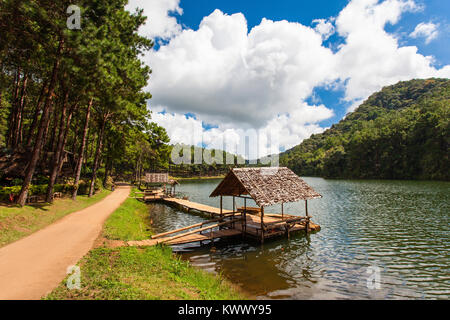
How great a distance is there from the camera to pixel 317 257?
49.2 feet

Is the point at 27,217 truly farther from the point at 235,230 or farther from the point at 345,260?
the point at 345,260

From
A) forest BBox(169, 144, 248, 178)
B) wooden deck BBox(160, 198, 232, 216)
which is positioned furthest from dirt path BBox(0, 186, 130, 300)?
forest BBox(169, 144, 248, 178)

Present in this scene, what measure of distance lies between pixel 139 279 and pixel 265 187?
1195cm

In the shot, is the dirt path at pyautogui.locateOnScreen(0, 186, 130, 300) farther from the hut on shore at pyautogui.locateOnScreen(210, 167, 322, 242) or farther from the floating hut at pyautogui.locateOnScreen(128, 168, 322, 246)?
the hut on shore at pyautogui.locateOnScreen(210, 167, 322, 242)

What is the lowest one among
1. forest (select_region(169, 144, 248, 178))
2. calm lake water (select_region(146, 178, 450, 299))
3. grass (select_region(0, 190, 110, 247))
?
calm lake water (select_region(146, 178, 450, 299))

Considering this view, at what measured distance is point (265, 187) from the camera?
61.0 feet

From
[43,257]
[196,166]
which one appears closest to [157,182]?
[43,257]

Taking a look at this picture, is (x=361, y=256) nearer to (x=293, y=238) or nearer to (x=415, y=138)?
(x=293, y=238)

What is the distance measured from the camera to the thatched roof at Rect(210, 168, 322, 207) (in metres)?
17.7

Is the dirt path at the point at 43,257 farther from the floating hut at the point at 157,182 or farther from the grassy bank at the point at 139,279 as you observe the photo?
the floating hut at the point at 157,182

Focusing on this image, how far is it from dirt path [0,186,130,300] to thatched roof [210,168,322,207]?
10.3m

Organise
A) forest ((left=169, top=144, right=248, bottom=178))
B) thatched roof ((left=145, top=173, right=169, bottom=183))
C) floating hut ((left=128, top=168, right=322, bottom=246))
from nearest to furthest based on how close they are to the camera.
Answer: floating hut ((left=128, top=168, right=322, bottom=246))
thatched roof ((left=145, top=173, right=169, bottom=183))
forest ((left=169, top=144, right=248, bottom=178))

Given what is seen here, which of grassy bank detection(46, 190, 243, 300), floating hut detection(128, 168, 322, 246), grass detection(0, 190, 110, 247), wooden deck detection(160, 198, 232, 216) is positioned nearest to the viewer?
grassy bank detection(46, 190, 243, 300)

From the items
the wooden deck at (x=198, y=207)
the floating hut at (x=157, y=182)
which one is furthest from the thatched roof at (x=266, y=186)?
the floating hut at (x=157, y=182)
